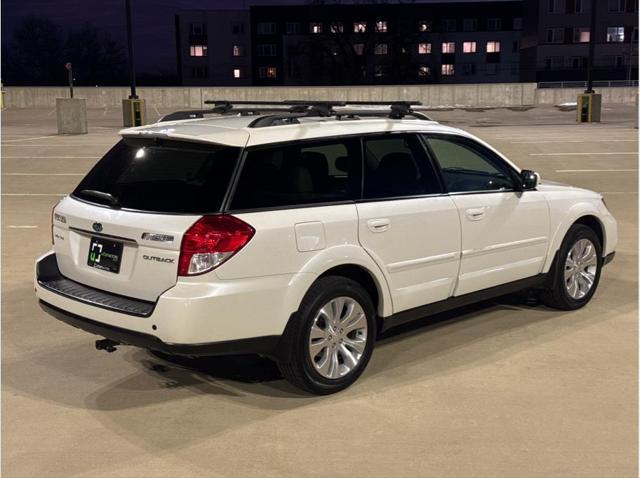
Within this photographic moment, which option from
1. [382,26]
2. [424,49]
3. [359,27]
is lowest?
[424,49]

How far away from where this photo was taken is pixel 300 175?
5.03 meters

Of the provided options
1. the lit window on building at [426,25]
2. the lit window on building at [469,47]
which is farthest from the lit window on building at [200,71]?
the lit window on building at [469,47]

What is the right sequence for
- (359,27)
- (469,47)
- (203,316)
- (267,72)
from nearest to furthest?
(203,316)
(359,27)
(469,47)
(267,72)

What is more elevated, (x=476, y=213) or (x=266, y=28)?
(x=266, y=28)

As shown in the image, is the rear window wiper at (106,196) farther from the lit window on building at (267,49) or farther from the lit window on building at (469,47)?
the lit window on building at (267,49)

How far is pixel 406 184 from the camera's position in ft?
18.5

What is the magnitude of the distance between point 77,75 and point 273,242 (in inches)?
4513

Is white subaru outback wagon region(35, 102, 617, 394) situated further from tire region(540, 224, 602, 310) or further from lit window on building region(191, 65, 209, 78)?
lit window on building region(191, 65, 209, 78)

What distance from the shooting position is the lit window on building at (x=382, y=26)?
9092 centimetres

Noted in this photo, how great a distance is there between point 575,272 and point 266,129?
326 cm

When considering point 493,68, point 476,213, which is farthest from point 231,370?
point 493,68

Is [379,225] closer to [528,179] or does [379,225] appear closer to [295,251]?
[295,251]

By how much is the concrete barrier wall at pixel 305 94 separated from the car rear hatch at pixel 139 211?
37.5 meters

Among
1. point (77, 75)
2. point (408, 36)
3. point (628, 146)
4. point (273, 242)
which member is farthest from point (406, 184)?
point (77, 75)
